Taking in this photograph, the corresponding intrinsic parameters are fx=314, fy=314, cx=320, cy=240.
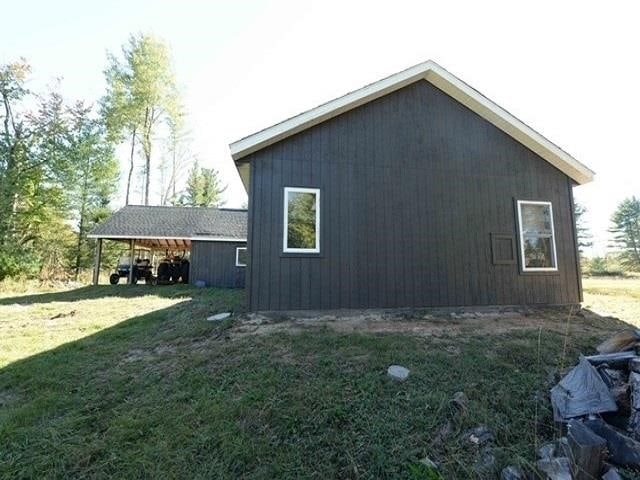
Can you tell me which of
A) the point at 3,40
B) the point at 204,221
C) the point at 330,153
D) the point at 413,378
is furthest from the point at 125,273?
the point at 413,378

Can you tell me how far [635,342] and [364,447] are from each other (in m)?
2.84

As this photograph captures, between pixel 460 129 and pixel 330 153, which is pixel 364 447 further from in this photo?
pixel 460 129

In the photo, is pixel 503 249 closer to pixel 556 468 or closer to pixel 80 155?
pixel 556 468

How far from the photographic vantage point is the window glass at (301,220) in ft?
18.9

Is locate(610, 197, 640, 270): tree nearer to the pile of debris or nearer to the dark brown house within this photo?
the dark brown house

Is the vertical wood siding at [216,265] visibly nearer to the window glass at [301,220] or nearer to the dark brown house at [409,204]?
the dark brown house at [409,204]

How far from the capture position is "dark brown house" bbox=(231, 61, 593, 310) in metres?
5.71

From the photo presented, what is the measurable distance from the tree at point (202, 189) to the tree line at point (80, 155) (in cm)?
22

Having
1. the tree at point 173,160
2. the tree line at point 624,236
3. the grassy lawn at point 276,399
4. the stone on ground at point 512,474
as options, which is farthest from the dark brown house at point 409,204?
the tree line at point 624,236

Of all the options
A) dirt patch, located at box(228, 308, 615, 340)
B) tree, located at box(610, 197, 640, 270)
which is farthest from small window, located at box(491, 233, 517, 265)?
tree, located at box(610, 197, 640, 270)

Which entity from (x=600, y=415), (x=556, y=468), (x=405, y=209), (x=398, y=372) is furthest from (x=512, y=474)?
(x=405, y=209)

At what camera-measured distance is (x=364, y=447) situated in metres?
2.33

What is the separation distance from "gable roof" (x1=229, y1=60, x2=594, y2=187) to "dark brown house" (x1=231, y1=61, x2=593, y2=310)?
2 centimetres

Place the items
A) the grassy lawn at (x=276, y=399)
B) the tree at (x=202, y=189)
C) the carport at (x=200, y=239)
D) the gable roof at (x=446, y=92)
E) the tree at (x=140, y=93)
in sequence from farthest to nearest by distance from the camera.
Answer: the tree at (x=202, y=189)
the tree at (x=140, y=93)
the carport at (x=200, y=239)
the gable roof at (x=446, y=92)
the grassy lawn at (x=276, y=399)
